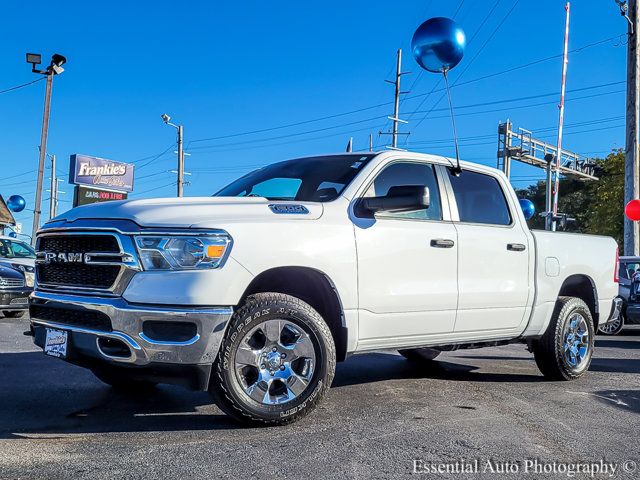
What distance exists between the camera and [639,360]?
8062mm

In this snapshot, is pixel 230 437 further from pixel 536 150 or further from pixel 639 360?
pixel 536 150

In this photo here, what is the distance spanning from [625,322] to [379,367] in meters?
7.41

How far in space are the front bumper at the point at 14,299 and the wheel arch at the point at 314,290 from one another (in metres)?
8.25

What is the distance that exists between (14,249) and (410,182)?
429 inches

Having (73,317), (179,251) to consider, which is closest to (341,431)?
(179,251)

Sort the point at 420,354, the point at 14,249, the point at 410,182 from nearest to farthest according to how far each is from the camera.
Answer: the point at 410,182, the point at 420,354, the point at 14,249

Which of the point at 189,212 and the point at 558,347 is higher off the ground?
the point at 189,212

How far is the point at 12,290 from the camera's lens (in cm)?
1124

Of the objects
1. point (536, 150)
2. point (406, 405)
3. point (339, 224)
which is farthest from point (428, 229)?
point (536, 150)

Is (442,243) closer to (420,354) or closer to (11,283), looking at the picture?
(420,354)

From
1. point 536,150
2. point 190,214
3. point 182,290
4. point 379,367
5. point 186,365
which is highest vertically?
point 536,150

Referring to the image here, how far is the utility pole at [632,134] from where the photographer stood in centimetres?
1697

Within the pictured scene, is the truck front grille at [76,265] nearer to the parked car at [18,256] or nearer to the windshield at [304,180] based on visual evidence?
the windshield at [304,180]

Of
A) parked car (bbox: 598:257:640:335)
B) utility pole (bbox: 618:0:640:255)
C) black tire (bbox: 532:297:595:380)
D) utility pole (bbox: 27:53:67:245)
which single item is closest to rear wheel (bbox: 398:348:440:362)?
black tire (bbox: 532:297:595:380)
